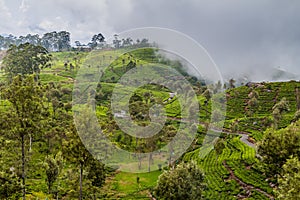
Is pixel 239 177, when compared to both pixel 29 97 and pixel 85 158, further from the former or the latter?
pixel 29 97

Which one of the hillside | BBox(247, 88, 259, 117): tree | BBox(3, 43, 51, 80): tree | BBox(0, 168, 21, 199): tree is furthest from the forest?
BBox(247, 88, 259, 117): tree

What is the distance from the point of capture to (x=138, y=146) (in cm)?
5991

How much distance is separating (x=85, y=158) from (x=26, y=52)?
76.4m

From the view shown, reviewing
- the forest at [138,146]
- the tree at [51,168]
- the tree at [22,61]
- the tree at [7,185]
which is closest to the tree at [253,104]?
the forest at [138,146]

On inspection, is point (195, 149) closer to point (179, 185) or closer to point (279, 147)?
point (279, 147)

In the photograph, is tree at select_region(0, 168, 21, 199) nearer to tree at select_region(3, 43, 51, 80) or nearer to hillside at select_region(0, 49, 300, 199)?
hillside at select_region(0, 49, 300, 199)

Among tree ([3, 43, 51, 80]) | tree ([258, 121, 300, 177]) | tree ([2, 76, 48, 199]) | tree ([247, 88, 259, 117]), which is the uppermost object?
tree ([3, 43, 51, 80])

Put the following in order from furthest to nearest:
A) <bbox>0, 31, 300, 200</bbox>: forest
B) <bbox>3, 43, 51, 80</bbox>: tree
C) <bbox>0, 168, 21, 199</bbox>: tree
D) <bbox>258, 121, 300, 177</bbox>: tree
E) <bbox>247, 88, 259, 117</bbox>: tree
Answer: <bbox>247, 88, 259, 117</bbox>: tree
<bbox>3, 43, 51, 80</bbox>: tree
<bbox>258, 121, 300, 177</bbox>: tree
<bbox>0, 31, 300, 200</bbox>: forest
<bbox>0, 168, 21, 199</bbox>: tree

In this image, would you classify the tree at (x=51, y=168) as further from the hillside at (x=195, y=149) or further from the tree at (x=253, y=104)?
the tree at (x=253, y=104)

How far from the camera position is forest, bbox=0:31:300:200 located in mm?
25156

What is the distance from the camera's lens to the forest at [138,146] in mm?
25156

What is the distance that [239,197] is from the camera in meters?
41.0

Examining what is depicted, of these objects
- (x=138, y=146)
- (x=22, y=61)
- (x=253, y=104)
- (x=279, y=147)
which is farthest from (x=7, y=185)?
(x=253, y=104)

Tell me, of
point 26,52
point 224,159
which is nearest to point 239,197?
point 224,159
